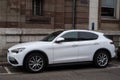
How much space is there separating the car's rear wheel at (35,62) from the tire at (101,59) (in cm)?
227

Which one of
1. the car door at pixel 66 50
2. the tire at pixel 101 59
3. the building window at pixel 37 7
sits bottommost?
the tire at pixel 101 59

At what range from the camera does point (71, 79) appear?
986 cm

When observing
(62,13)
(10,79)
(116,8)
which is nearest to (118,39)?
(116,8)

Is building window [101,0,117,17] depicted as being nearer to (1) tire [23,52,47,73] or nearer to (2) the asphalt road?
(2) the asphalt road

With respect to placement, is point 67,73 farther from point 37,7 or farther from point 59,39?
point 37,7

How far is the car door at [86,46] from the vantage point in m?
12.0

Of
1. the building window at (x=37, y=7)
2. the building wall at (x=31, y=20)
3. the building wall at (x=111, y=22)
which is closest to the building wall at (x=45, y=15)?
the building wall at (x=31, y=20)

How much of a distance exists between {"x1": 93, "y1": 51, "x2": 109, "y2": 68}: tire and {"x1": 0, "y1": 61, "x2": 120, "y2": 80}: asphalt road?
0.72 ft

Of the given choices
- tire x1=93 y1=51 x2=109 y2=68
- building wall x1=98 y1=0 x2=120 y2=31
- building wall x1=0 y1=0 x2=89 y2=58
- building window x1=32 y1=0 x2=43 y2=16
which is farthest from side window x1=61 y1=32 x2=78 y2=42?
building wall x1=98 y1=0 x2=120 y2=31

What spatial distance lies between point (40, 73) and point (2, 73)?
1384 millimetres

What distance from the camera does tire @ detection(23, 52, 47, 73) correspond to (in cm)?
1111

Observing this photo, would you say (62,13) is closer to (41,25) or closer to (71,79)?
(41,25)

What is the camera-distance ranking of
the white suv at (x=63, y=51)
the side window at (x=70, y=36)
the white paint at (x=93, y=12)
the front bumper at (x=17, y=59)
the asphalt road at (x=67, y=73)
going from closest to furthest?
the asphalt road at (x=67, y=73), the front bumper at (x=17, y=59), the white suv at (x=63, y=51), the side window at (x=70, y=36), the white paint at (x=93, y=12)

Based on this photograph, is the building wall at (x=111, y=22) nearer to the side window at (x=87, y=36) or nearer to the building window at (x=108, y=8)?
the building window at (x=108, y=8)
